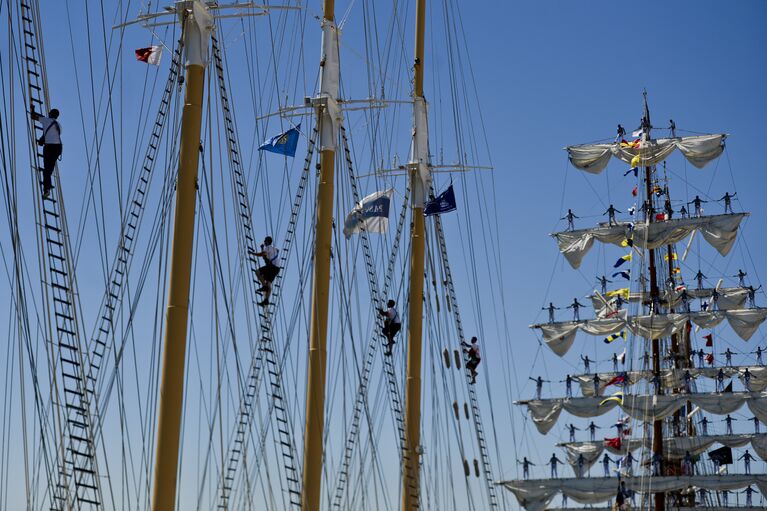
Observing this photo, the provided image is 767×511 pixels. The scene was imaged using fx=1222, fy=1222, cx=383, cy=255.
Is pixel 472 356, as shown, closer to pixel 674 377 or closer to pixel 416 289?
pixel 416 289

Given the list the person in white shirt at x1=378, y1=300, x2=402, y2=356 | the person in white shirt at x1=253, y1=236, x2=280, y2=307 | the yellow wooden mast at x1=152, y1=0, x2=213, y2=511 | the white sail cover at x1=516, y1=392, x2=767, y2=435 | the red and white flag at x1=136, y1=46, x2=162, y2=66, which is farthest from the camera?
the white sail cover at x1=516, y1=392, x2=767, y2=435

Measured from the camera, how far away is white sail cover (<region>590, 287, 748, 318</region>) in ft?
214

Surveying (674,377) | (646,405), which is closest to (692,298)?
(674,377)

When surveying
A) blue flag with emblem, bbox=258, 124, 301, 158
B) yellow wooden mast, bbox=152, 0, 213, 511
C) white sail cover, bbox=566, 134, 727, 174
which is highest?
white sail cover, bbox=566, 134, 727, 174

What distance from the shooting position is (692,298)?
7019 cm

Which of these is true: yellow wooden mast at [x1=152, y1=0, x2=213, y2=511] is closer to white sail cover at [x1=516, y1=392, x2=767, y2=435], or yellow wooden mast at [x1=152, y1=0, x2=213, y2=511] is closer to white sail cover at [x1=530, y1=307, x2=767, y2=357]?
white sail cover at [x1=516, y1=392, x2=767, y2=435]

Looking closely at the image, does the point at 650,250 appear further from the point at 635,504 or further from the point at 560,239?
the point at 635,504

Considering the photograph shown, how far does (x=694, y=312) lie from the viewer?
66.7 meters

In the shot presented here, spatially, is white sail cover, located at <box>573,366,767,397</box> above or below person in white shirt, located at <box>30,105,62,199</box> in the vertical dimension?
above

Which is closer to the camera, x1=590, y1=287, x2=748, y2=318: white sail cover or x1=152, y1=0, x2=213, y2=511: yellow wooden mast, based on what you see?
x1=152, y1=0, x2=213, y2=511: yellow wooden mast

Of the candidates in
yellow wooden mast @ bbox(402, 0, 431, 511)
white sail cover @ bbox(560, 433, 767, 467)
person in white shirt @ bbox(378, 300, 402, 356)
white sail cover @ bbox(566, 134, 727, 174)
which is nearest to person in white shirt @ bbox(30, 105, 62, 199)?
person in white shirt @ bbox(378, 300, 402, 356)

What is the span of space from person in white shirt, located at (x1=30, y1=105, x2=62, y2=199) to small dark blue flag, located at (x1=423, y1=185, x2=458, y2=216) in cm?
2004

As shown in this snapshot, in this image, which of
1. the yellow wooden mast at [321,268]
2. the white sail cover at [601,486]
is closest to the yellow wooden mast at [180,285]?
the yellow wooden mast at [321,268]

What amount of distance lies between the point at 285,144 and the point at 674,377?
38328 mm
